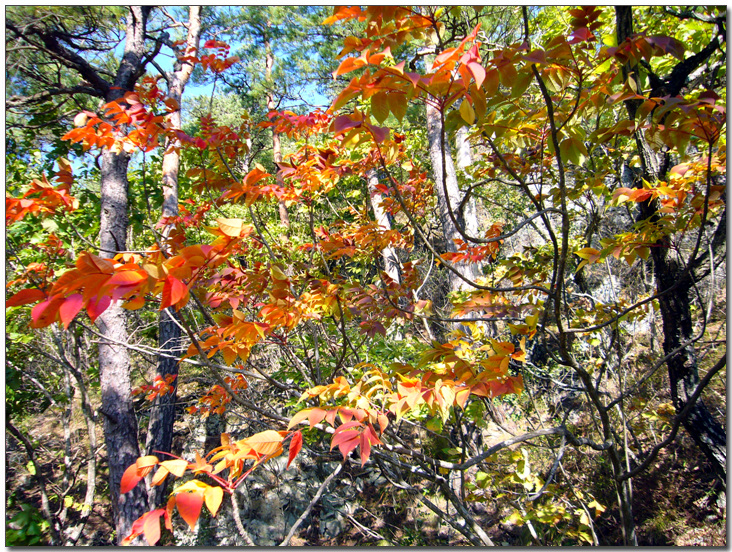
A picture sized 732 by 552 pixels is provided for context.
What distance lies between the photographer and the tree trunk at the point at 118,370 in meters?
3.00

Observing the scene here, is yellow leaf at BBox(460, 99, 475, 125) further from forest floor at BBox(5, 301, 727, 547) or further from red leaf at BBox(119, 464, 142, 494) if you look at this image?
forest floor at BBox(5, 301, 727, 547)

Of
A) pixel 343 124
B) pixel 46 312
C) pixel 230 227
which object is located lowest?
pixel 46 312

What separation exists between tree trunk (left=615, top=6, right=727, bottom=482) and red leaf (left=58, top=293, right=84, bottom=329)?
1.95 m

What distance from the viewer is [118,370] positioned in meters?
3.08

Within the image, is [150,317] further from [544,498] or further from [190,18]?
[544,498]

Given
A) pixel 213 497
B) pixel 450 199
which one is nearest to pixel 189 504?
pixel 213 497

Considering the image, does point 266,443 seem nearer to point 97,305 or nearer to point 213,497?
point 213,497

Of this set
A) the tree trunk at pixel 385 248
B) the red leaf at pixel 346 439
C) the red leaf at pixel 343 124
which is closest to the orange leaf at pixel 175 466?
the red leaf at pixel 346 439

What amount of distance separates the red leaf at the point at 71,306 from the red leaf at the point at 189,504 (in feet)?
1.28

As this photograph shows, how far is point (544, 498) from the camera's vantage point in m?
2.25

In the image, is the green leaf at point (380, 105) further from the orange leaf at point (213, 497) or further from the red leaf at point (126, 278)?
the orange leaf at point (213, 497)

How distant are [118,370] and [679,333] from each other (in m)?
3.92

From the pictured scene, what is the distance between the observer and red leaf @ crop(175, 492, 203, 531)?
2.23 ft

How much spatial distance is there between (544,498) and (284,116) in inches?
105
